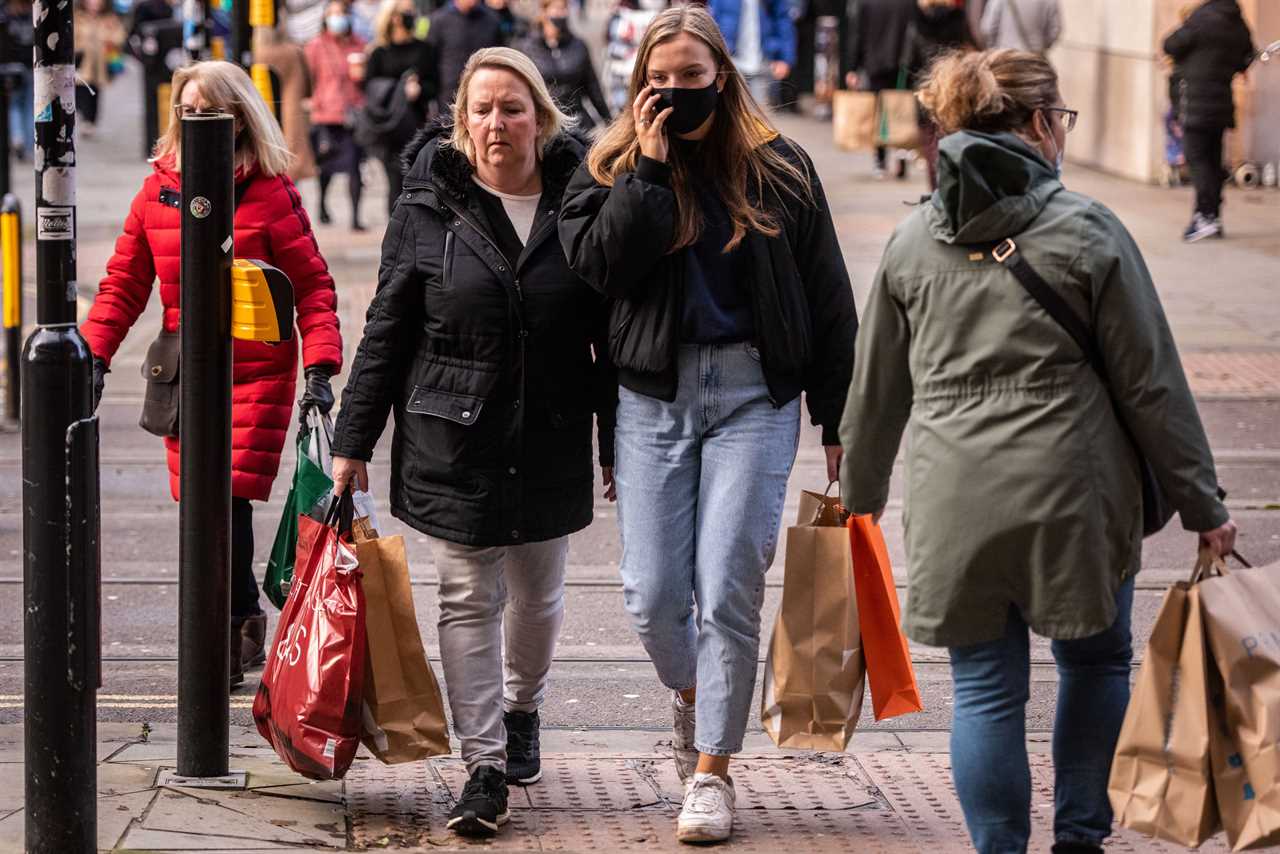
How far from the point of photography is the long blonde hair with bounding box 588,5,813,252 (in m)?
4.38

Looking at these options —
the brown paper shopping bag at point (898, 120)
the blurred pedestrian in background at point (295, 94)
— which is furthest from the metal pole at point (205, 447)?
the brown paper shopping bag at point (898, 120)

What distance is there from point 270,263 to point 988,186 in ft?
7.94

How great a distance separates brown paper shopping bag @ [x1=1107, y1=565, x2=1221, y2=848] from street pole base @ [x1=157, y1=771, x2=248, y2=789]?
2.02 m

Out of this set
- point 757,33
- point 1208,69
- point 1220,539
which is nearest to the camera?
point 1220,539

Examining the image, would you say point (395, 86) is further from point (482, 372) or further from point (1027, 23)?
point (482, 372)

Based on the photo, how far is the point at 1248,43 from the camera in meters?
14.7

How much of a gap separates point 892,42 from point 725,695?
1457cm

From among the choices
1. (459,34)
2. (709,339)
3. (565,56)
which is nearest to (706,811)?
(709,339)

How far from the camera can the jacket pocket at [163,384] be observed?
215 inches

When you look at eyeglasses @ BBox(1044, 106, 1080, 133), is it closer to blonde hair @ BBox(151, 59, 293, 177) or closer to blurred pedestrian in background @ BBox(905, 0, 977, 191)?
blonde hair @ BBox(151, 59, 293, 177)

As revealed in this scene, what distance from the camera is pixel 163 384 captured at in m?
5.51

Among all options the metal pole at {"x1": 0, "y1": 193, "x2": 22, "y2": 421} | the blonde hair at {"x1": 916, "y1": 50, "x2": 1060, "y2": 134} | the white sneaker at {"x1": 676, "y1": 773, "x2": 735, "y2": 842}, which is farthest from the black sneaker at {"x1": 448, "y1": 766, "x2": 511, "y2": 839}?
the metal pole at {"x1": 0, "y1": 193, "x2": 22, "y2": 421}

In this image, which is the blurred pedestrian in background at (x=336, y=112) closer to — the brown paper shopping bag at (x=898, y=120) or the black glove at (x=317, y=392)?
the brown paper shopping bag at (x=898, y=120)

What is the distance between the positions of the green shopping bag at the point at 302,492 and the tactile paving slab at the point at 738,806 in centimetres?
49
